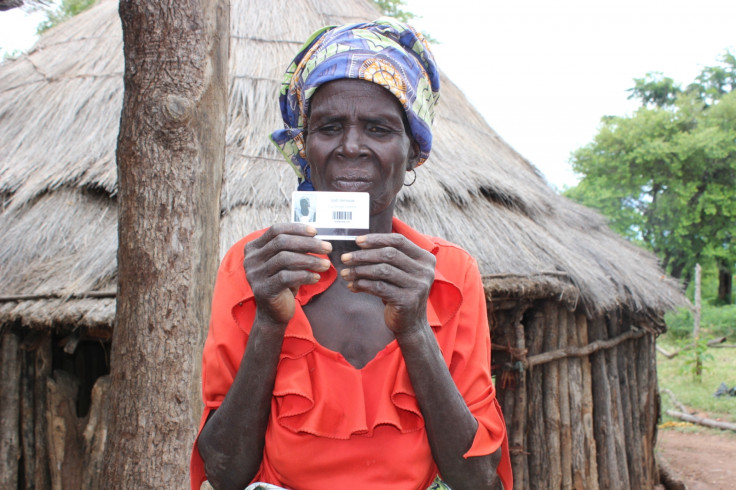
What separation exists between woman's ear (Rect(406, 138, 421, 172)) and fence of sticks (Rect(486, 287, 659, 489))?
2.84 m

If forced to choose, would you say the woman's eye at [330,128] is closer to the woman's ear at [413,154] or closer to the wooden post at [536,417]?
the woman's ear at [413,154]

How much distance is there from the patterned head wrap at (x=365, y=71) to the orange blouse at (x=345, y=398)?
0.36m

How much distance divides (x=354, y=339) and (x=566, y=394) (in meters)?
3.93

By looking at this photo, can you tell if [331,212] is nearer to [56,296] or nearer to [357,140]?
[357,140]

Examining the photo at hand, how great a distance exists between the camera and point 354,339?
144 cm

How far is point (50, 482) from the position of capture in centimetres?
427

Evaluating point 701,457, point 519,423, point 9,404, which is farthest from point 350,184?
point 701,457

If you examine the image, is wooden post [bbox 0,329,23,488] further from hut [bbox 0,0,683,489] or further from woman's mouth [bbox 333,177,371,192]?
woman's mouth [bbox 333,177,371,192]

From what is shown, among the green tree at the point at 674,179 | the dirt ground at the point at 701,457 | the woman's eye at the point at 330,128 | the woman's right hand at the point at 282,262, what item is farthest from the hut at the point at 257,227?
the green tree at the point at 674,179

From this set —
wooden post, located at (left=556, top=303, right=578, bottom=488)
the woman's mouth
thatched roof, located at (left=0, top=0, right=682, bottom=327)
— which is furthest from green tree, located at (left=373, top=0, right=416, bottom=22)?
the woman's mouth

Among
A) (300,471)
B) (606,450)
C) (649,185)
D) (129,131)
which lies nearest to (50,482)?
(129,131)

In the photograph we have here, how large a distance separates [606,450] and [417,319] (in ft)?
15.2

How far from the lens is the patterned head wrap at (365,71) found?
4.69ft

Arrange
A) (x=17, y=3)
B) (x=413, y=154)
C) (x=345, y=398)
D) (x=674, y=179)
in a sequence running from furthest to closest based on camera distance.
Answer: (x=674, y=179)
(x=17, y=3)
(x=413, y=154)
(x=345, y=398)
